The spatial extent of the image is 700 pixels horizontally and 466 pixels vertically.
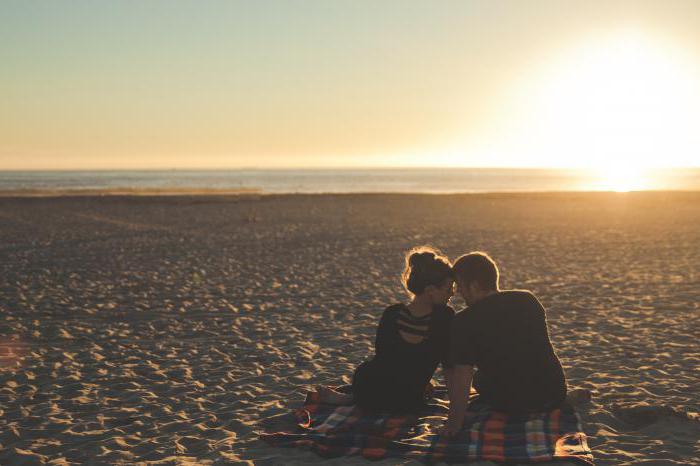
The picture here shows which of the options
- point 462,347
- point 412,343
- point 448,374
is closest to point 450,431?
point 448,374

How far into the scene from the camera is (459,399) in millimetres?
5461

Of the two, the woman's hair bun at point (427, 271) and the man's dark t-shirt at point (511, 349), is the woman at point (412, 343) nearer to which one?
the woman's hair bun at point (427, 271)

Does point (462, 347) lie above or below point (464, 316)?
below

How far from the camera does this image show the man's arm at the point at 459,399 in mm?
5469

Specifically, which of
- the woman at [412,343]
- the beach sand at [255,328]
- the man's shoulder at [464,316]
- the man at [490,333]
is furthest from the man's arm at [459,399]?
the beach sand at [255,328]

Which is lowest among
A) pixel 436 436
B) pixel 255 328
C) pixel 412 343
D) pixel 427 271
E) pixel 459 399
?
pixel 255 328

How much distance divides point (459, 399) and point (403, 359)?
71 cm

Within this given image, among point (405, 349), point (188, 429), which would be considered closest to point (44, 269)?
point (188, 429)

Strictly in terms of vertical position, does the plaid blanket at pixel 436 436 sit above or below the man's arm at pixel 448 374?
below

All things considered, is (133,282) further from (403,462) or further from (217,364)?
(403,462)

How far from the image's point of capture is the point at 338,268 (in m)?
16.5

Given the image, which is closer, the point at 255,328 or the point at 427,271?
the point at 427,271

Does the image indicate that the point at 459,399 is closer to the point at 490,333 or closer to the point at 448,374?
the point at 448,374

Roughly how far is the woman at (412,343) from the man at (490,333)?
206 millimetres
